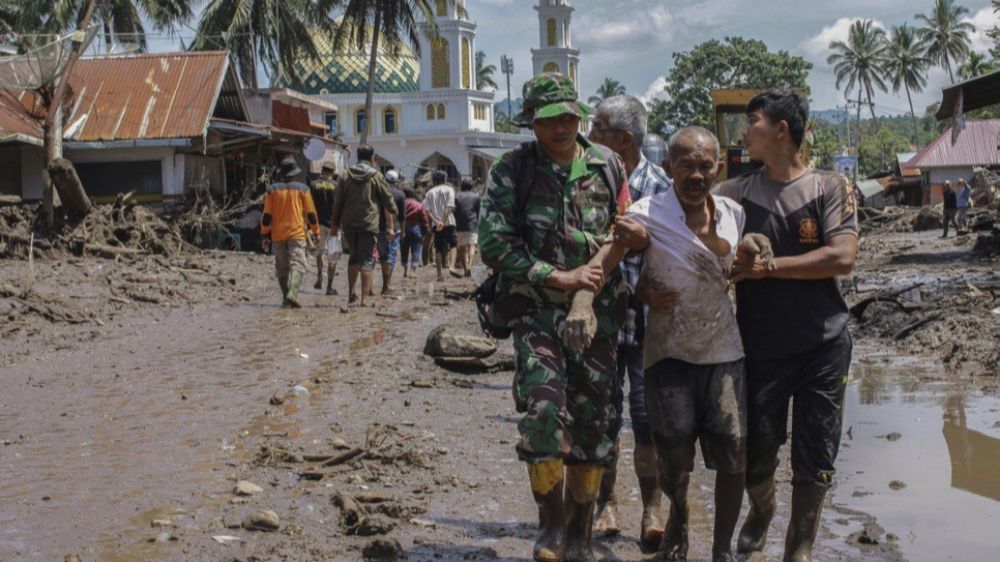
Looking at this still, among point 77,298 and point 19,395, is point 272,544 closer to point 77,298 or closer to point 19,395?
point 19,395

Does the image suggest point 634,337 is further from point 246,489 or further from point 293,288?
point 293,288

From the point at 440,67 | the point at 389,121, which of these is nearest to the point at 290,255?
the point at 440,67

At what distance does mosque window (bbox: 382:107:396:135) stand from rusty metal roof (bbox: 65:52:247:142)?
40.0m

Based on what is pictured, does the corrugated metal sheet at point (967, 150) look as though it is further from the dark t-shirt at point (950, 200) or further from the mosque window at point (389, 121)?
the mosque window at point (389, 121)

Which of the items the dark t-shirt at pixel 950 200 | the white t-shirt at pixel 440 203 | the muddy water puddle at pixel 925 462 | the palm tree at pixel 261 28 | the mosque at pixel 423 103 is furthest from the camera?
the mosque at pixel 423 103

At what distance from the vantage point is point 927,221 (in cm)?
3750

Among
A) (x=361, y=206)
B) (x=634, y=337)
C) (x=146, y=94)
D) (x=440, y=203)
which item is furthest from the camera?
(x=146, y=94)

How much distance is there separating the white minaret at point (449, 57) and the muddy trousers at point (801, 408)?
63189 millimetres

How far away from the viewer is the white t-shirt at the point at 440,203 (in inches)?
757

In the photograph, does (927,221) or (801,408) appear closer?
(801,408)

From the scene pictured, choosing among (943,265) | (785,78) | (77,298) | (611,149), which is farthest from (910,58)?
(611,149)

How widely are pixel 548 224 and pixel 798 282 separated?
939 mm

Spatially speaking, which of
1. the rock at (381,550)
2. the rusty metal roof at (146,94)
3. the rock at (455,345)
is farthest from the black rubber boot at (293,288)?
the rusty metal roof at (146,94)

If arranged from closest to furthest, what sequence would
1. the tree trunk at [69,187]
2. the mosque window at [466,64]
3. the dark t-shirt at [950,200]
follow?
1. the tree trunk at [69,187]
2. the dark t-shirt at [950,200]
3. the mosque window at [466,64]
